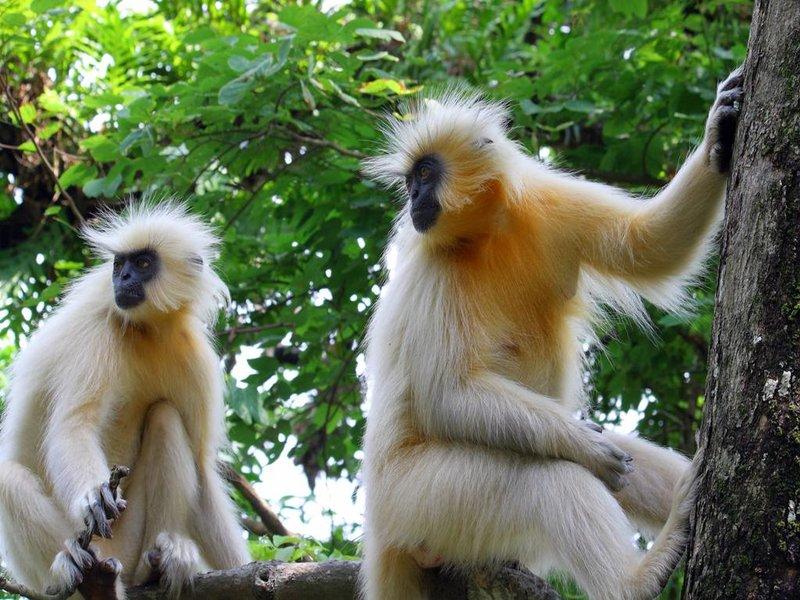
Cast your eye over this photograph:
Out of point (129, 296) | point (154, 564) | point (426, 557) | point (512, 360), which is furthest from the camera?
point (129, 296)

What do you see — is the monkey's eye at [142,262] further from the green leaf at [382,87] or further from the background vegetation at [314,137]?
the green leaf at [382,87]

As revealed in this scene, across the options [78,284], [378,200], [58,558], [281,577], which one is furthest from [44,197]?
[281,577]

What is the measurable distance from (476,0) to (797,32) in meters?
7.50

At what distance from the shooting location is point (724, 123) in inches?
158

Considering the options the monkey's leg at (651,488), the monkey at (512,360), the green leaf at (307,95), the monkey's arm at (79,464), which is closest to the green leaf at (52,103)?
the green leaf at (307,95)

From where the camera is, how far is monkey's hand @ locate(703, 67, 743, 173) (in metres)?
3.98

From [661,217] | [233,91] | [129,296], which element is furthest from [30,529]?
[661,217]

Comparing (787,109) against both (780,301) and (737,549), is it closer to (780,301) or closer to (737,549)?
(780,301)

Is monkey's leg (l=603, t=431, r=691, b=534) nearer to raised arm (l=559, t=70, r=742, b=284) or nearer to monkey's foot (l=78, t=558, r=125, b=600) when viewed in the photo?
raised arm (l=559, t=70, r=742, b=284)

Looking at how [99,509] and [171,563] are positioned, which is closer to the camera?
[99,509]

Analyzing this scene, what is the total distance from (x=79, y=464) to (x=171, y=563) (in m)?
0.74

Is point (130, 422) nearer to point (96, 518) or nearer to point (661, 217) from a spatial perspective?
point (96, 518)

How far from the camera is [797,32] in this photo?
10.8 feet

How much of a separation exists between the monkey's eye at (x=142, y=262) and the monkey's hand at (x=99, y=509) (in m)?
1.83
